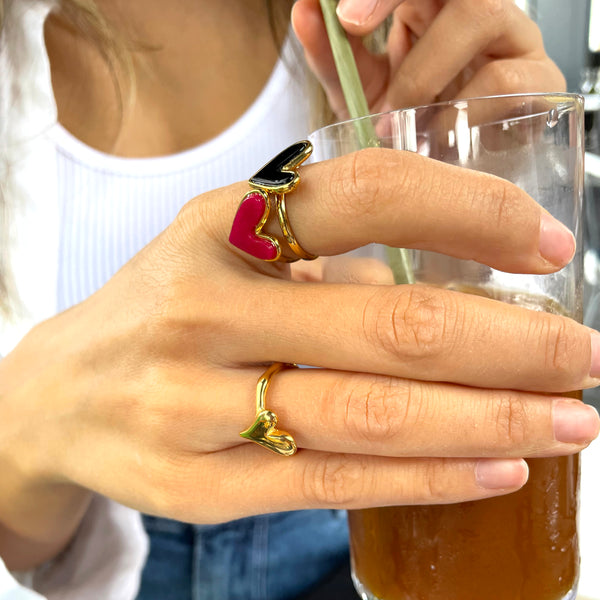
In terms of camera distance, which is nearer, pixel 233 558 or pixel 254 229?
pixel 254 229

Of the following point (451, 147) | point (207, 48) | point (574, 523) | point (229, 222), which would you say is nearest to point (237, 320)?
point (229, 222)

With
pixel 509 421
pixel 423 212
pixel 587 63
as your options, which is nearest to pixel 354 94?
pixel 423 212

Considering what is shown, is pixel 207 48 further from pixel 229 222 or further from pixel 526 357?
pixel 526 357

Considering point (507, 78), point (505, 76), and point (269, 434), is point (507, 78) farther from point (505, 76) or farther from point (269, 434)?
point (269, 434)

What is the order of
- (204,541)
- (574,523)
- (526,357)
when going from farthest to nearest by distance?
(204,541), (574,523), (526,357)

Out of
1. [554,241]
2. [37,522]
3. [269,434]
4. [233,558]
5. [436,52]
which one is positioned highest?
[436,52]

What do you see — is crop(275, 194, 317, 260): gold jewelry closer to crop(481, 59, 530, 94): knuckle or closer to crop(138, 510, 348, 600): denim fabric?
crop(481, 59, 530, 94): knuckle

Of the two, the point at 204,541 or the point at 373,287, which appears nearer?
the point at 373,287
